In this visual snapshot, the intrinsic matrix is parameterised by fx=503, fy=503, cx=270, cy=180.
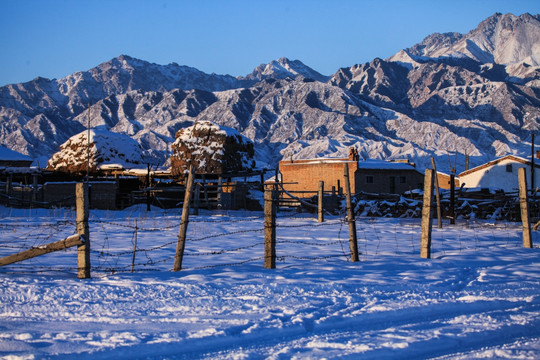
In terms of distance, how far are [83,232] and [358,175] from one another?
116ft

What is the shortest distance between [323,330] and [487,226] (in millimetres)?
14046

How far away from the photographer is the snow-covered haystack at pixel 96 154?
4053 centimetres

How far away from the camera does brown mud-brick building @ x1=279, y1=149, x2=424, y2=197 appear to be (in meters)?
41.3

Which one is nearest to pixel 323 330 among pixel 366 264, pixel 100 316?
pixel 100 316

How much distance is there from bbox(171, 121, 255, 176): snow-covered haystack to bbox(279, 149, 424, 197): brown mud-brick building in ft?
14.3

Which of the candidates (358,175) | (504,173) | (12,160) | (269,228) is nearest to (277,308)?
(269,228)

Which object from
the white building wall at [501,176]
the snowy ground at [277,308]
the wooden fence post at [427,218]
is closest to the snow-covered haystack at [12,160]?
the snowy ground at [277,308]

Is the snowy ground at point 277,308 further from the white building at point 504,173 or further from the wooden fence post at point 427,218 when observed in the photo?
the white building at point 504,173

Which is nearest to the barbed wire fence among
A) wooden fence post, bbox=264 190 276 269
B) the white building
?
wooden fence post, bbox=264 190 276 269

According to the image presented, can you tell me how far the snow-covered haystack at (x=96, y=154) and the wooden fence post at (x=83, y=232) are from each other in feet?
107

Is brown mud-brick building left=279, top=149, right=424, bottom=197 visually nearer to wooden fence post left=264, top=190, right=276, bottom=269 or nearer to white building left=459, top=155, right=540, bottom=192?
white building left=459, top=155, right=540, bottom=192

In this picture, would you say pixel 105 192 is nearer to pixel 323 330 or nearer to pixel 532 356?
pixel 323 330

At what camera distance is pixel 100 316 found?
566cm

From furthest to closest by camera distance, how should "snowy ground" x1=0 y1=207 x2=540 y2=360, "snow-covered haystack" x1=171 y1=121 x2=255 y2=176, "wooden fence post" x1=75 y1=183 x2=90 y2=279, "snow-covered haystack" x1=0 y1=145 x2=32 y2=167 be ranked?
1. "snow-covered haystack" x1=0 y1=145 x2=32 y2=167
2. "snow-covered haystack" x1=171 y1=121 x2=255 y2=176
3. "wooden fence post" x1=75 y1=183 x2=90 y2=279
4. "snowy ground" x1=0 y1=207 x2=540 y2=360
